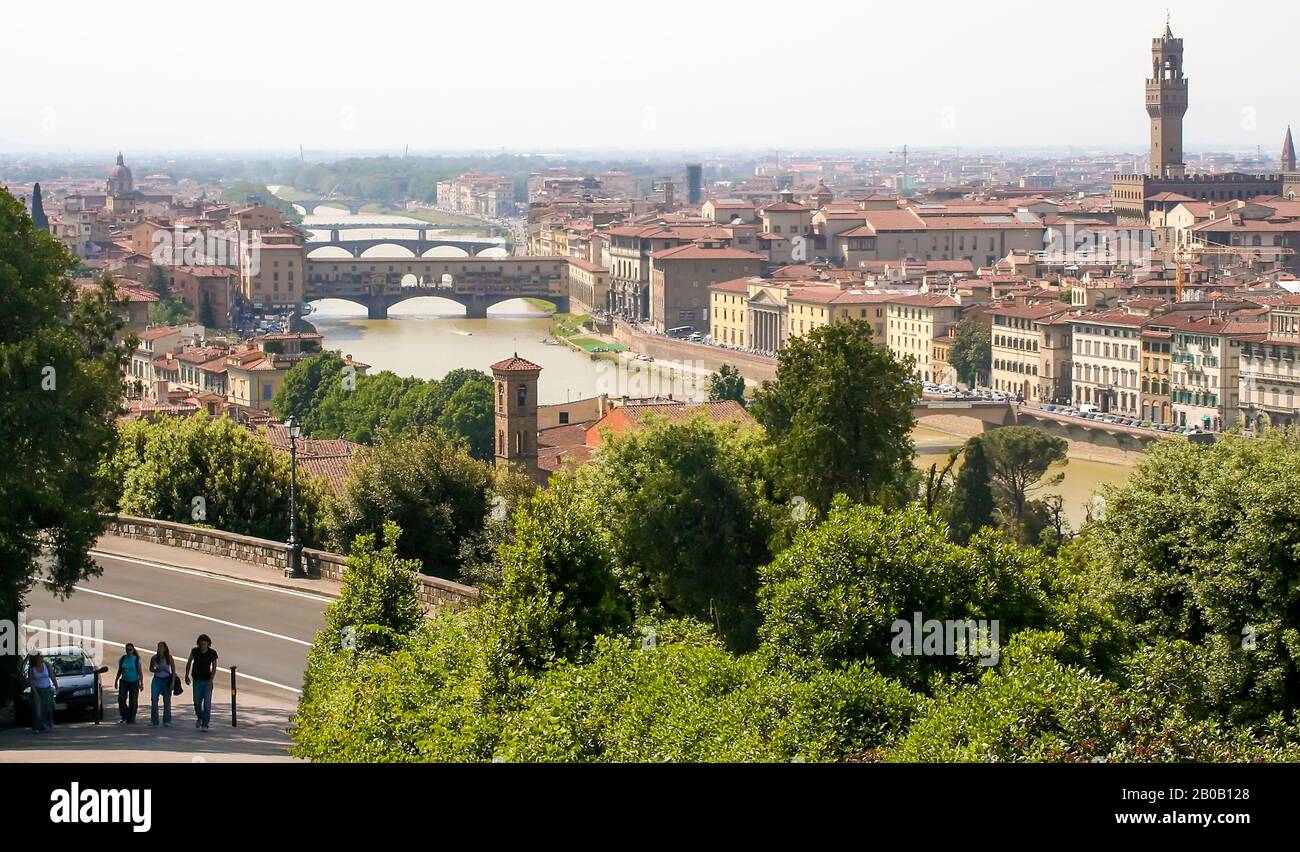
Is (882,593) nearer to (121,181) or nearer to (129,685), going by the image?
(129,685)

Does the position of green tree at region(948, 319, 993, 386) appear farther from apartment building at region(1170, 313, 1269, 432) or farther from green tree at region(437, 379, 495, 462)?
green tree at region(437, 379, 495, 462)

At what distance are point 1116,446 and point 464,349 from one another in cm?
1498

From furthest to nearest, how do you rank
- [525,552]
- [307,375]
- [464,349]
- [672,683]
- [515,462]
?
[464,349] → [307,375] → [515,462] → [525,552] → [672,683]

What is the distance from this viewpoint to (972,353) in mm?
31625

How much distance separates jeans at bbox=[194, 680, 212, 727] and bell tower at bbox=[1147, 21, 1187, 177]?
4666cm

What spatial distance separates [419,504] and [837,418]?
2264 mm

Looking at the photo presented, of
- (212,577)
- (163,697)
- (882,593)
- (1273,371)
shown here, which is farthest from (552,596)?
(1273,371)

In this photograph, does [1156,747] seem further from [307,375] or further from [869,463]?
[307,375]

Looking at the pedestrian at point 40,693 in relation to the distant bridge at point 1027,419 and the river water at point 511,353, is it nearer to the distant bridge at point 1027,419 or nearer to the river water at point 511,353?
the river water at point 511,353

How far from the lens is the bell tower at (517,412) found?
16.5 m

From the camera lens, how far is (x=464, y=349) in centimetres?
3709

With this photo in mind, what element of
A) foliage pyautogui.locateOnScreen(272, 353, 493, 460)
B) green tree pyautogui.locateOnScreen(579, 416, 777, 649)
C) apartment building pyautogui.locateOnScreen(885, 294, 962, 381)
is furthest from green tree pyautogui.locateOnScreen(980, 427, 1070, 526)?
apartment building pyautogui.locateOnScreen(885, 294, 962, 381)

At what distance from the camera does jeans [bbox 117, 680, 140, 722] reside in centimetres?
477
